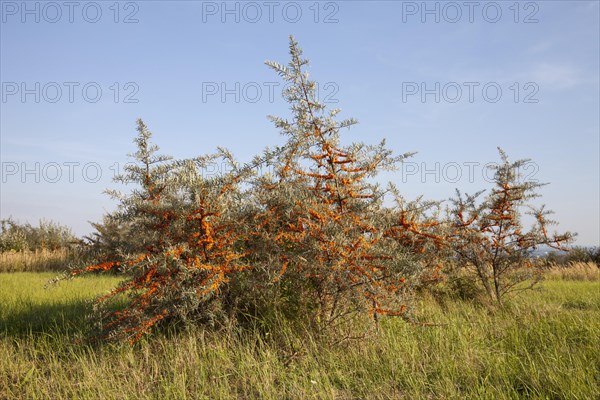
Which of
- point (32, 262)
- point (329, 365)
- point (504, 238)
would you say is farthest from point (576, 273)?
point (32, 262)

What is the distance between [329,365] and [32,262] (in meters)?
14.2

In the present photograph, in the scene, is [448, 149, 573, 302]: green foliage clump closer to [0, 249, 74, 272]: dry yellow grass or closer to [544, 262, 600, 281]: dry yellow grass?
[544, 262, 600, 281]: dry yellow grass

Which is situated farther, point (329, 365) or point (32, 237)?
point (32, 237)

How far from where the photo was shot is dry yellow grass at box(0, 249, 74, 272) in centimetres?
1505

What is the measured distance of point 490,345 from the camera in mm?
4902

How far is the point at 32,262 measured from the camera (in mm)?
15352

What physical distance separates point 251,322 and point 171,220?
50.5 inches

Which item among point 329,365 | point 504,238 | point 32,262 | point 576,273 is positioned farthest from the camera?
point 32,262

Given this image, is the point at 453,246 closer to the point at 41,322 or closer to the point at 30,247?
the point at 41,322

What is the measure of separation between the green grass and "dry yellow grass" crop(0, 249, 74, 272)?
35.1 ft

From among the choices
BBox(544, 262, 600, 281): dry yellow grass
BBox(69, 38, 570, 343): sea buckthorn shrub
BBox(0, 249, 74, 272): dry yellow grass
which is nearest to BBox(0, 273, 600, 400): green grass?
BBox(69, 38, 570, 343): sea buckthorn shrub

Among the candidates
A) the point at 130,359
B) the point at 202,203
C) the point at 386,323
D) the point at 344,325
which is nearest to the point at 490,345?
the point at 386,323

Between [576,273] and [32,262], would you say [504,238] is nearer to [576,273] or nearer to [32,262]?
[576,273]

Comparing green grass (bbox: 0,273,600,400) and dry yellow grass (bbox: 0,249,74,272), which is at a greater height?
dry yellow grass (bbox: 0,249,74,272)
